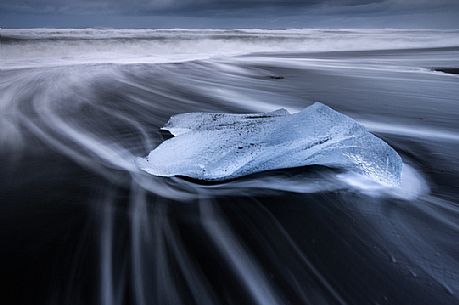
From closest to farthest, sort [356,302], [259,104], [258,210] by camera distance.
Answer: [356,302] → [258,210] → [259,104]

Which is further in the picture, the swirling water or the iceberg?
the iceberg

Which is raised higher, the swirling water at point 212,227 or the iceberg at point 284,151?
the iceberg at point 284,151

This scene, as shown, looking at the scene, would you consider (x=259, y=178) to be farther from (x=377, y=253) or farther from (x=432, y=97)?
(x=432, y=97)

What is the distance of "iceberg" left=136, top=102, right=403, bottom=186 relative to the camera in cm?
172

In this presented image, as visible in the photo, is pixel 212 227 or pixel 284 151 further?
pixel 284 151

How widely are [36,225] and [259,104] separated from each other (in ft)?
8.85

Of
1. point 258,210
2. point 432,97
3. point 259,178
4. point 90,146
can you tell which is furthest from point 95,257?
point 432,97

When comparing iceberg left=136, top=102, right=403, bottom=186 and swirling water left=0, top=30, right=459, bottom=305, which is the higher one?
iceberg left=136, top=102, right=403, bottom=186

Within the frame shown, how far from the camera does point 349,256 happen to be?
1.26 meters

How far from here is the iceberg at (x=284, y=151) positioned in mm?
1719

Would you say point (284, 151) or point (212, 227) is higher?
point (284, 151)

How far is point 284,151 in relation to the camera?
5.82ft

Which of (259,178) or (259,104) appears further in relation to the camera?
(259,104)

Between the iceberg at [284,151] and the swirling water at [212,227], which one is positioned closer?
the swirling water at [212,227]
